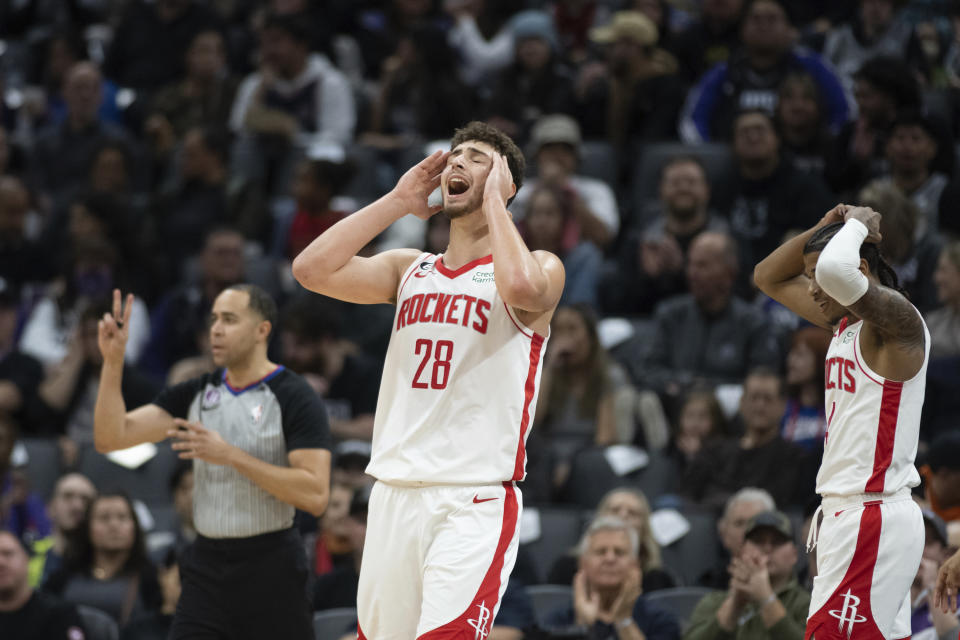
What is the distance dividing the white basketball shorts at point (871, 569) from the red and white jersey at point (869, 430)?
0.08 meters

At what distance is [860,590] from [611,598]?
8.49ft

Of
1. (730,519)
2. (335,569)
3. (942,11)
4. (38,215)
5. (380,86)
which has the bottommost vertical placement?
(335,569)

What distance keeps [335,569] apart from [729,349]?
3.23 metres

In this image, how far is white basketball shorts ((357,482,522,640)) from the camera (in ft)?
16.0

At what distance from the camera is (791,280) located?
575 centimetres

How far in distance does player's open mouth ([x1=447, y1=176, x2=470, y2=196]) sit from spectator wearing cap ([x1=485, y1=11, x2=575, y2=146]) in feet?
22.2

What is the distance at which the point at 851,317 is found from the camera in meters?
5.34

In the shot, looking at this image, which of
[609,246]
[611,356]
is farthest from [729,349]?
[609,246]

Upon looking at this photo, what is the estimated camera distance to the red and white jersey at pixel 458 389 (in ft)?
16.6

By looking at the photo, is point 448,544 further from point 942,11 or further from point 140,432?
point 942,11

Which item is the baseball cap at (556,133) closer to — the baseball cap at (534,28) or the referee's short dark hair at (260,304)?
the baseball cap at (534,28)

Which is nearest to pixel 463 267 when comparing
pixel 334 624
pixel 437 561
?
pixel 437 561

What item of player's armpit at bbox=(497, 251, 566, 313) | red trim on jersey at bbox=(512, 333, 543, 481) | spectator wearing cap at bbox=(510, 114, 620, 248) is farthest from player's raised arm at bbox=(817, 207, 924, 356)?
spectator wearing cap at bbox=(510, 114, 620, 248)

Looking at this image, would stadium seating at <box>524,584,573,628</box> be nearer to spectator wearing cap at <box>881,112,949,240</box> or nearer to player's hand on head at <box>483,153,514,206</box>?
player's hand on head at <box>483,153,514,206</box>
